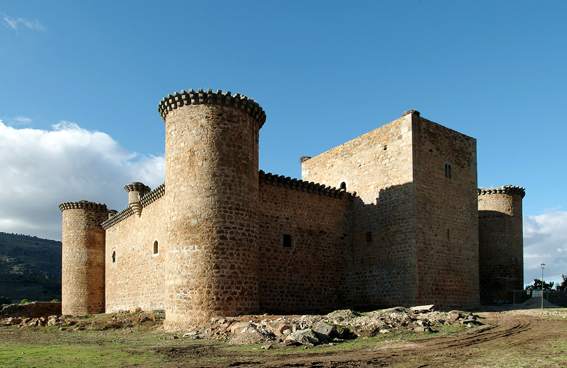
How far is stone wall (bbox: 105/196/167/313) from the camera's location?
21138mm

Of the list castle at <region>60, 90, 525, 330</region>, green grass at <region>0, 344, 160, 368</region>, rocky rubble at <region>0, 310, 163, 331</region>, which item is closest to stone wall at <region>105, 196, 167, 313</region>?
castle at <region>60, 90, 525, 330</region>

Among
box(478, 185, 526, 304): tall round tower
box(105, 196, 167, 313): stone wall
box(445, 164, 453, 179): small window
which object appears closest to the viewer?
box(445, 164, 453, 179): small window

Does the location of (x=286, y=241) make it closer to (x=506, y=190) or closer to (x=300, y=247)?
(x=300, y=247)

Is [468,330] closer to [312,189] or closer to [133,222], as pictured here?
[312,189]

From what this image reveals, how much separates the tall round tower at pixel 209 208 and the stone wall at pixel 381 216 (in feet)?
18.6

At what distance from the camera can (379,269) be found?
1973cm

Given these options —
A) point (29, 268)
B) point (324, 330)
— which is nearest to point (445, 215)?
point (324, 330)

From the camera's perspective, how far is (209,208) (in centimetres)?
1555

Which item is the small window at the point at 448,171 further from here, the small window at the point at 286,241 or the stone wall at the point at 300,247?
the small window at the point at 286,241

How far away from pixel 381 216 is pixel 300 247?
3350mm

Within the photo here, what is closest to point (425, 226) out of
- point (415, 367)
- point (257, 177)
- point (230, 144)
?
point (257, 177)

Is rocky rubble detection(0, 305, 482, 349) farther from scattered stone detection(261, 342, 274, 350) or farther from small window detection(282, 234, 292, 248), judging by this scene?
small window detection(282, 234, 292, 248)

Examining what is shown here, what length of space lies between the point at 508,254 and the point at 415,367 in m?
20.4

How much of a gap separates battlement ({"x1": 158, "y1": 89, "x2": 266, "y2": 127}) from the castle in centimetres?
3
